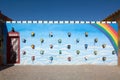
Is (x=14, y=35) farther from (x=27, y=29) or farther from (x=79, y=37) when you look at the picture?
(x=79, y=37)

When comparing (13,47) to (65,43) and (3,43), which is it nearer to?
(3,43)

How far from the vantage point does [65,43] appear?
17.1m

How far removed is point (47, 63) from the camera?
56.4 ft

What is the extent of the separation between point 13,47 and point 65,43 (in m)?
3.73

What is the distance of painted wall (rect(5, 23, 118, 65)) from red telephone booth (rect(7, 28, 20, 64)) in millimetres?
284

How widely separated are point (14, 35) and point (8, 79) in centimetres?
640

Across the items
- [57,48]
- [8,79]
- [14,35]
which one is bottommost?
[8,79]

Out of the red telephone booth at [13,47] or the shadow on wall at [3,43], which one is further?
the red telephone booth at [13,47]

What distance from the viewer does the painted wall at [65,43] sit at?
1711 centimetres

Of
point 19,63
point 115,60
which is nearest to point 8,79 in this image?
point 19,63

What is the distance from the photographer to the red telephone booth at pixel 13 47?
17172 millimetres

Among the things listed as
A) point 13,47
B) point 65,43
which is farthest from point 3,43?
point 65,43

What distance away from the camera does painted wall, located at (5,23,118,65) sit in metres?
17.1

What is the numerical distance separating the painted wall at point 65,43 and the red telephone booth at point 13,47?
0.93 feet
